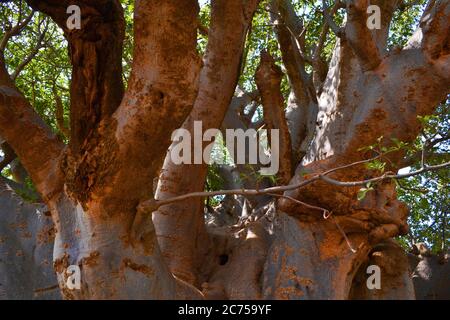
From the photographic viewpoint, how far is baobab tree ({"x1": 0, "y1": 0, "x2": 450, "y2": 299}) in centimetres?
327

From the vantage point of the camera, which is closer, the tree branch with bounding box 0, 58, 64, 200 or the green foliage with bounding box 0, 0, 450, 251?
the tree branch with bounding box 0, 58, 64, 200

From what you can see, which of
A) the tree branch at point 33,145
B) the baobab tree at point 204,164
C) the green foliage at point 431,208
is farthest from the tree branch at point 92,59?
the green foliage at point 431,208

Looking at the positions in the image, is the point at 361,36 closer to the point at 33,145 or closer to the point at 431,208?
the point at 33,145

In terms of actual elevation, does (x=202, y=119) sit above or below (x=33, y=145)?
above

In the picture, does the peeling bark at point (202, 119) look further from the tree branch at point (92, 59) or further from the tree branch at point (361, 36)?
the tree branch at point (92, 59)

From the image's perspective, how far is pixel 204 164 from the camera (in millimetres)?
4699

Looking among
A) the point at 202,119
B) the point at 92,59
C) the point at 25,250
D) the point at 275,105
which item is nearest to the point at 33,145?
the point at 92,59

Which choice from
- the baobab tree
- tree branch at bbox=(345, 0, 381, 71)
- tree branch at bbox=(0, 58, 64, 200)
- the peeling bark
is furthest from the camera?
the peeling bark

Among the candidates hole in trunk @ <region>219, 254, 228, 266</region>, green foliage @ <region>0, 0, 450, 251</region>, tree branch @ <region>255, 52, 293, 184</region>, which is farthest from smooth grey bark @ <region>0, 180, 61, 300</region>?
green foliage @ <region>0, 0, 450, 251</region>

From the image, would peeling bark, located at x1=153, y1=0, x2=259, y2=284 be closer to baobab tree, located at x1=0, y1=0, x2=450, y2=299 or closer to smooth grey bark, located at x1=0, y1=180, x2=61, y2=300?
baobab tree, located at x1=0, y1=0, x2=450, y2=299

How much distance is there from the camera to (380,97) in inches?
163

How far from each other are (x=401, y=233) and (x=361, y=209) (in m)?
0.42

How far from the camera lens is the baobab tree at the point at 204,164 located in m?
3.27
